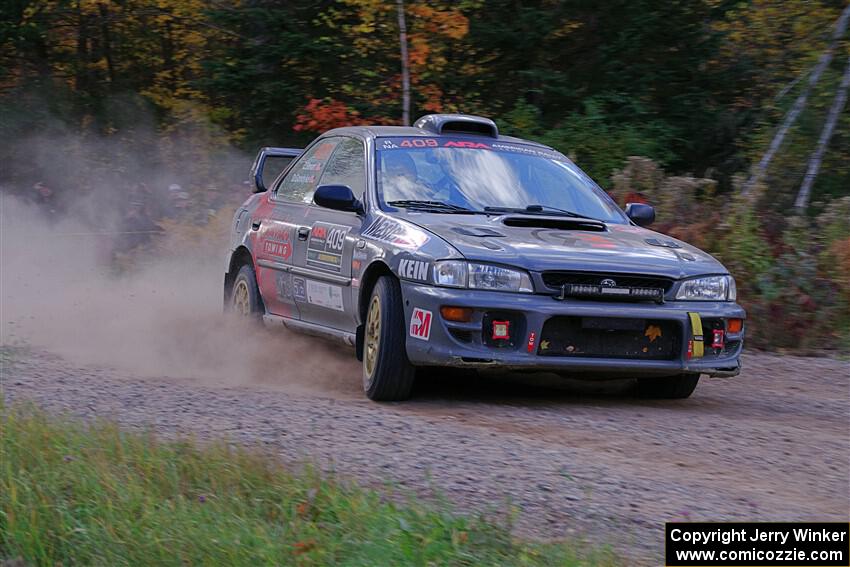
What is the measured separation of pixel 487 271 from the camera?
22.2ft

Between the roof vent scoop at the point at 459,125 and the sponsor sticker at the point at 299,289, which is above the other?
the roof vent scoop at the point at 459,125

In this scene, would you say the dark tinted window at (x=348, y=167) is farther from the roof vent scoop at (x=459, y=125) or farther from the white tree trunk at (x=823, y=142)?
the white tree trunk at (x=823, y=142)

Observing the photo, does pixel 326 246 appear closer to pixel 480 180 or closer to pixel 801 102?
pixel 480 180

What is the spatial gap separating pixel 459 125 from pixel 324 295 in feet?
5.03

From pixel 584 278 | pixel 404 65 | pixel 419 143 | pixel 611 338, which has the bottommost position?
pixel 611 338

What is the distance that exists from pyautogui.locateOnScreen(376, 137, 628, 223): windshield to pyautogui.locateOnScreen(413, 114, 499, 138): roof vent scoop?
0.20m

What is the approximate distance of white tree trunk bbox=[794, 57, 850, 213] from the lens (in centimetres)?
1309

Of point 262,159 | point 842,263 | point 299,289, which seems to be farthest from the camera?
point 842,263

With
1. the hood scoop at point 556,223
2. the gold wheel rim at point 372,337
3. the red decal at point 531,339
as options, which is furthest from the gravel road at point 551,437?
the hood scoop at point 556,223

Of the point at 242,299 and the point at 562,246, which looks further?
the point at 242,299

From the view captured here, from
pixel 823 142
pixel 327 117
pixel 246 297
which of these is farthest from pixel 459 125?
pixel 327 117

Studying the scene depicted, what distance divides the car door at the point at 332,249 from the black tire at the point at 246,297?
0.81m

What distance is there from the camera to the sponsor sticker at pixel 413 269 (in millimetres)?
6867

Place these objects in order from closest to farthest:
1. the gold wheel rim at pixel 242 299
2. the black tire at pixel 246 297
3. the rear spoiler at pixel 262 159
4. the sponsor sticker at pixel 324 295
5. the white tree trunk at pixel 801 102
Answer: the sponsor sticker at pixel 324 295
the black tire at pixel 246 297
the gold wheel rim at pixel 242 299
the rear spoiler at pixel 262 159
the white tree trunk at pixel 801 102
